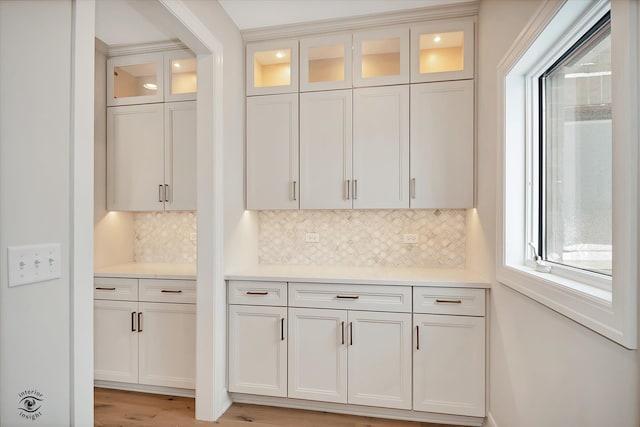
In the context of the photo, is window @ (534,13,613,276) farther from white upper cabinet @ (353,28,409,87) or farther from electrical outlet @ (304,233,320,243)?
electrical outlet @ (304,233,320,243)

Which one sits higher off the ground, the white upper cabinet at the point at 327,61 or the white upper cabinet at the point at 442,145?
the white upper cabinet at the point at 327,61

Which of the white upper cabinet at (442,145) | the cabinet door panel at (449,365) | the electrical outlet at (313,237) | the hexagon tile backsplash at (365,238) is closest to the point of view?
the cabinet door panel at (449,365)

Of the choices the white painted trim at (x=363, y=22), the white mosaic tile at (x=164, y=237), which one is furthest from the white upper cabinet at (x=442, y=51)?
the white mosaic tile at (x=164, y=237)

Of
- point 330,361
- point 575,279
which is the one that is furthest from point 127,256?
point 575,279

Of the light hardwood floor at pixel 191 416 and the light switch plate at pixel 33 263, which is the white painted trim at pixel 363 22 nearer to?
the light switch plate at pixel 33 263

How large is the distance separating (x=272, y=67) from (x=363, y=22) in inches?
32.9

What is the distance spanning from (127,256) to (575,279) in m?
3.28

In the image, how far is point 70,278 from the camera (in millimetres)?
1136

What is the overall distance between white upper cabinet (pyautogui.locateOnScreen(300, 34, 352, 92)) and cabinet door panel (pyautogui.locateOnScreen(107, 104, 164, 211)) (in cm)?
123

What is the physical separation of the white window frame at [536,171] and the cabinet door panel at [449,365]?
1.68ft

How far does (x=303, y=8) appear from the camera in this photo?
237cm

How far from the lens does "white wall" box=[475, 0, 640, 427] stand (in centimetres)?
97
